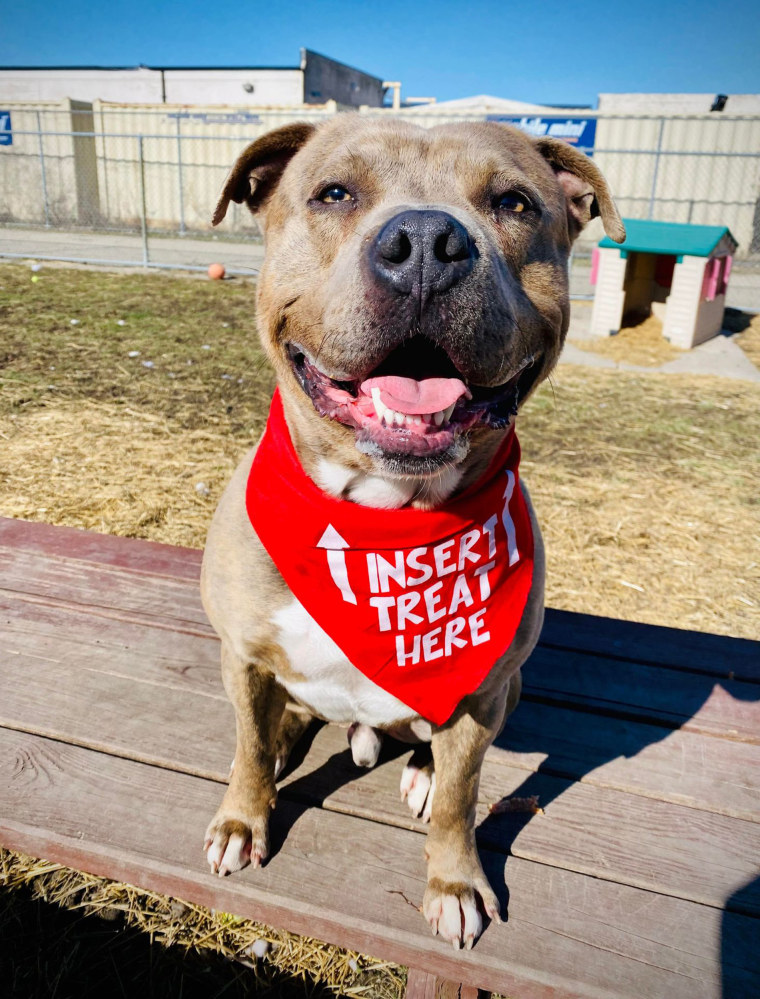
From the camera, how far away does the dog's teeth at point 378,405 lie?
184 cm

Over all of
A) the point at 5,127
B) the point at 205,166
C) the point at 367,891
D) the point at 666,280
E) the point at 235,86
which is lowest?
the point at 367,891

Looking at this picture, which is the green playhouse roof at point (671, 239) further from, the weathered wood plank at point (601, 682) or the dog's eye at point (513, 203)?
the dog's eye at point (513, 203)

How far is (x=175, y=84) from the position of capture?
2872 cm

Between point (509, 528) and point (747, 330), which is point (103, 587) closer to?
point (509, 528)

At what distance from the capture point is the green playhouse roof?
9.20m

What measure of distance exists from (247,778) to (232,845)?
18 centimetres

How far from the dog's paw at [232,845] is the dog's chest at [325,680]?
39cm

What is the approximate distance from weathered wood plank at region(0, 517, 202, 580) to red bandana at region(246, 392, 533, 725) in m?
1.41

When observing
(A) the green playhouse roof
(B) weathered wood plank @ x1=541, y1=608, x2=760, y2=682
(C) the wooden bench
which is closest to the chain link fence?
(A) the green playhouse roof

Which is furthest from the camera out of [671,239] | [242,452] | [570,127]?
[570,127]

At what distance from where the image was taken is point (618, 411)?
24.6 ft

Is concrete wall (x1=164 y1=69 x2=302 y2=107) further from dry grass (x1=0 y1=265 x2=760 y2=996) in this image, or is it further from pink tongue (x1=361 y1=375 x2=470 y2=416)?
pink tongue (x1=361 y1=375 x2=470 y2=416)

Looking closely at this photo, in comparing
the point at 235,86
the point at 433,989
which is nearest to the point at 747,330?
the point at 433,989

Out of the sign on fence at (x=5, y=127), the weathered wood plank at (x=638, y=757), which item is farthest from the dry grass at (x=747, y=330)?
the sign on fence at (x=5, y=127)
